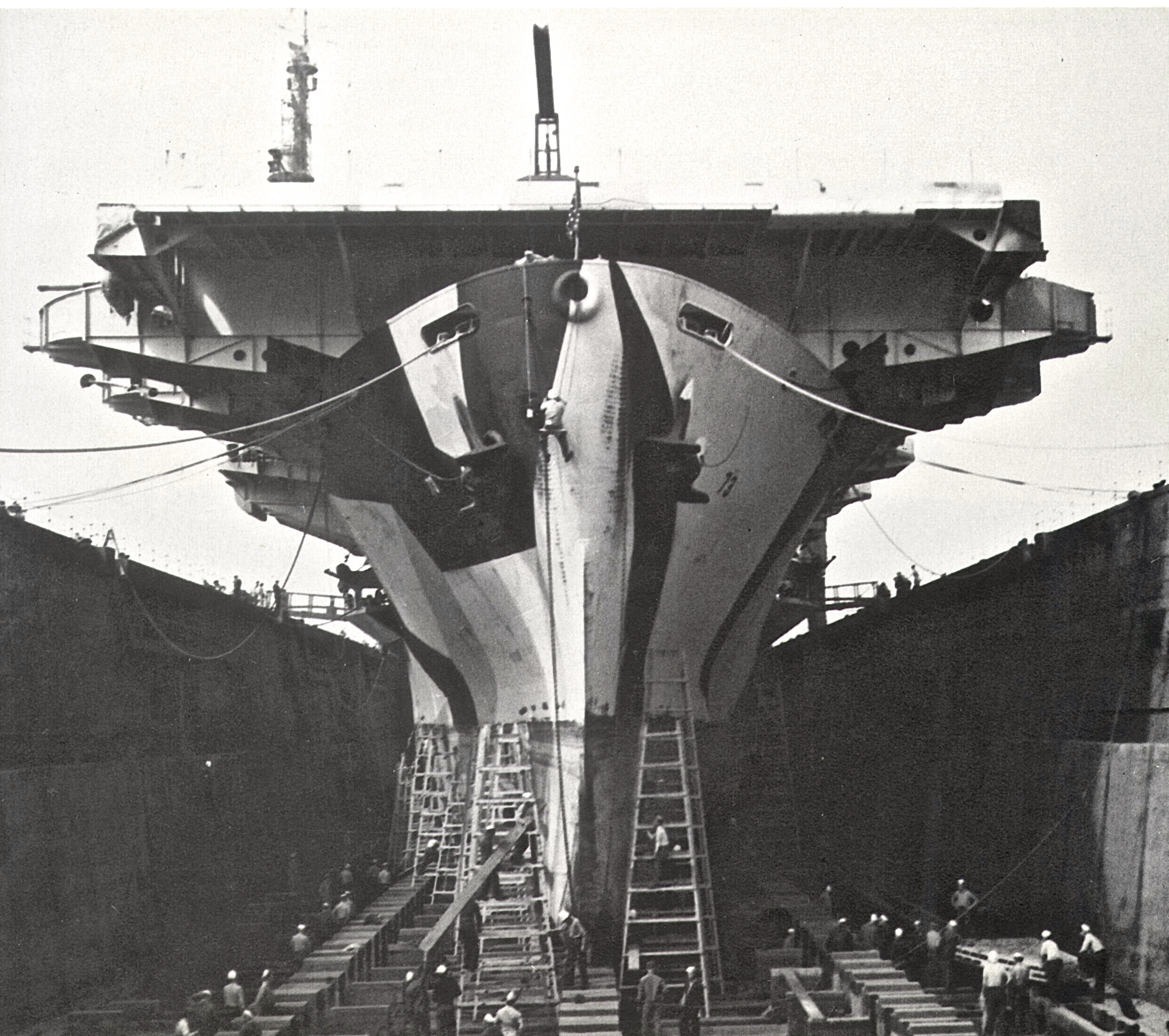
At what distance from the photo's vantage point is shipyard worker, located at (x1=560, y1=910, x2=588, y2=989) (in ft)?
38.4

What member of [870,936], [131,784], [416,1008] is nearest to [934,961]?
[870,936]

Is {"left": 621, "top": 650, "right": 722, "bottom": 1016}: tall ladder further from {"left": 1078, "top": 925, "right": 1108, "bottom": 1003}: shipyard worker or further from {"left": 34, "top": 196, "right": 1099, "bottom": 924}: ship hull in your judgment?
{"left": 1078, "top": 925, "right": 1108, "bottom": 1003}: shipyard worker

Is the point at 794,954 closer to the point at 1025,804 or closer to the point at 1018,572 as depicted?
the point at 1025,804

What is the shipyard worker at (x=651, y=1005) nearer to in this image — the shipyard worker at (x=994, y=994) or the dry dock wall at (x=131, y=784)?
the shipyard worker at (x=994, y=994)

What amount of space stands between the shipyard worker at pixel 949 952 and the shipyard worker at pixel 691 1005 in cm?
249

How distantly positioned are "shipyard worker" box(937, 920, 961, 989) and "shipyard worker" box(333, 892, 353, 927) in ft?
21.2

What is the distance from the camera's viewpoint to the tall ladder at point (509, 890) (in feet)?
38.5

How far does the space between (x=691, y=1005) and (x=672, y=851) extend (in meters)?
2.29

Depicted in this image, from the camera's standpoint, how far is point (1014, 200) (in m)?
14.2

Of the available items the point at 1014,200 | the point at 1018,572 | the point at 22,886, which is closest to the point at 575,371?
the point at 1014,200

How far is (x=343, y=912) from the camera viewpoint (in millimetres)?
15406

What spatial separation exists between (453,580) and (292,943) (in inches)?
158

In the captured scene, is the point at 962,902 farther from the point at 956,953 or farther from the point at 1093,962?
the point at 1093,962

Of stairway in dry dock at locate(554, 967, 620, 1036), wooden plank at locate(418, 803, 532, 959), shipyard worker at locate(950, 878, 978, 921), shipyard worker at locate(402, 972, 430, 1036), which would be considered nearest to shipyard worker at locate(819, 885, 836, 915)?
shipyard worker at locate(950, 878, 978, 921)
